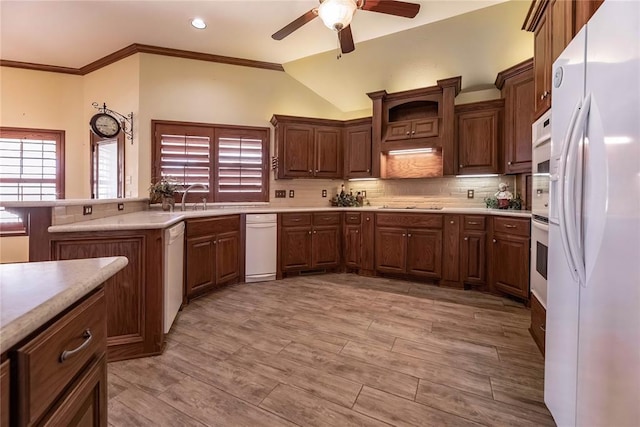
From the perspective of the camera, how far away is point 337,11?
2.01 meters

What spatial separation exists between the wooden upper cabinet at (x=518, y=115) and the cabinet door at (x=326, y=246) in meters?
2.26

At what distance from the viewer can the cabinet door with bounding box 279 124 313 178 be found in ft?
13.7

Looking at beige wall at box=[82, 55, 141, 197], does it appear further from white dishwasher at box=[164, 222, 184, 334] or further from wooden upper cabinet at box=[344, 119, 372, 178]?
wooden upper cabinet at box=[344, 119, 372, 178]

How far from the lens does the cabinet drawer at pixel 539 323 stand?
6.12 ft

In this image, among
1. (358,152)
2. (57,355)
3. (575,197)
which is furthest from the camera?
(358,152)

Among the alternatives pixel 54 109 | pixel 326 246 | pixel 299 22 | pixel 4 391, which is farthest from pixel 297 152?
pixel 4 391

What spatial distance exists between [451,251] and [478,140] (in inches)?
55.3

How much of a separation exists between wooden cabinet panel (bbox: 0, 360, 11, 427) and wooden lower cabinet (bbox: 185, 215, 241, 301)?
2543mm

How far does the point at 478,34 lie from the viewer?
3281mm

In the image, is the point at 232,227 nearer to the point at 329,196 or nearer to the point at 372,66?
the point at 329,196

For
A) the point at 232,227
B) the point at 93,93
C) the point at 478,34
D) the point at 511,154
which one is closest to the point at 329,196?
the point at 232,227

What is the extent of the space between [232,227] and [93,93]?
3120mm

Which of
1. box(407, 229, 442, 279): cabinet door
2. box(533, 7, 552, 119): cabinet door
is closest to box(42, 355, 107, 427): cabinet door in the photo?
box(533, 7, 552, 119): cabinet door

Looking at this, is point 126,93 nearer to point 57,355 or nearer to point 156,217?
point 156,217
